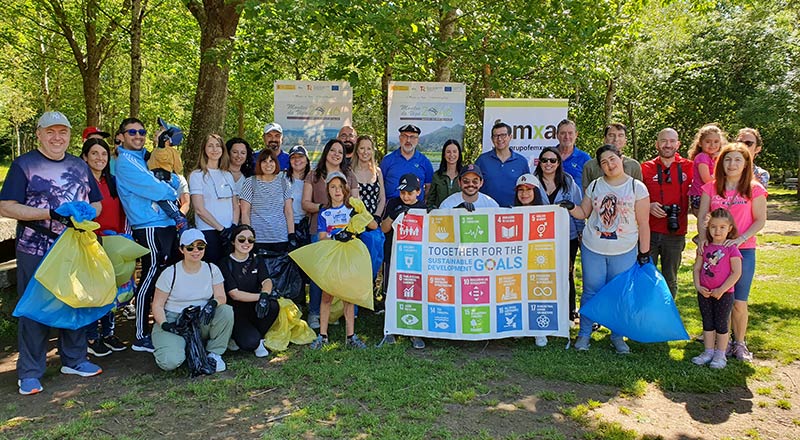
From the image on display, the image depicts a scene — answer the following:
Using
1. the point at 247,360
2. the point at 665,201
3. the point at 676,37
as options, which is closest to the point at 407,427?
the point at 247,360

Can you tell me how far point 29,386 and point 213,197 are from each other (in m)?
2.13

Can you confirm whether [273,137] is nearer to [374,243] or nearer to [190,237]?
[374,243]

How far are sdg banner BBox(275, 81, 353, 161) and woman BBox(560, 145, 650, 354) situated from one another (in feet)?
12.5

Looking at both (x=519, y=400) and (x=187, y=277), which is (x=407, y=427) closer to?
(x=519, y=400)

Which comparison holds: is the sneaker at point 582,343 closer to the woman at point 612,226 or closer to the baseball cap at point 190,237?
the woman at point 612,226

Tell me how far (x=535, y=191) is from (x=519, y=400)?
208 cm

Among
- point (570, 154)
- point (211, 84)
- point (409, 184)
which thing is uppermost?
point (211, 84)

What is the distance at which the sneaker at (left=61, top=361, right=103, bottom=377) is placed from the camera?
16.2 feet

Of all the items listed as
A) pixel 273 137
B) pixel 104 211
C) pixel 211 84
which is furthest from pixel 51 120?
pixel 211 84

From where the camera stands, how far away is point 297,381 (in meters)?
4.72

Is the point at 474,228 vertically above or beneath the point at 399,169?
beneath

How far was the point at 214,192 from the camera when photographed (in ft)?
18.7

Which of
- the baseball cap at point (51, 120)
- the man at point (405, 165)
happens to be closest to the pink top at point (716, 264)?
the man at point (405, 165)

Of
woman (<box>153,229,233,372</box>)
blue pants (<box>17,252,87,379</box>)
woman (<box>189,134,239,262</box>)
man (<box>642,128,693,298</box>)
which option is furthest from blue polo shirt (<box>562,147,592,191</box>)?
blue pants (<box>17,252,87,379</box>)
